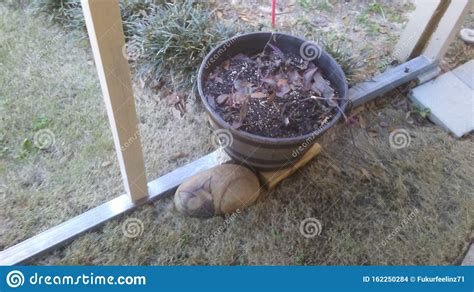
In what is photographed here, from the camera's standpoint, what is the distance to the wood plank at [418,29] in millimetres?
2338

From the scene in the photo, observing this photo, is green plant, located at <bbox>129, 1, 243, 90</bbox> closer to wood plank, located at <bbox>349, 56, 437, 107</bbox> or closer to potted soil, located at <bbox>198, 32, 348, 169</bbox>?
potted soil, located at <bbox>198, 32, 348, 169</bbox>

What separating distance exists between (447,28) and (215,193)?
164cm

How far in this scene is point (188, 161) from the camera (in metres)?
2.15

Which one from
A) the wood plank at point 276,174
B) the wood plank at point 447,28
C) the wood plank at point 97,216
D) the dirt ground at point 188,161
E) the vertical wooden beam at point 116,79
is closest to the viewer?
the vertical wooden beam at point 116,79

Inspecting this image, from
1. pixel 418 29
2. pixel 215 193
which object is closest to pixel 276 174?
pixel 215 193

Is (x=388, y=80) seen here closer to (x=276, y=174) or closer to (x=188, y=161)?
(x=276, y=174)

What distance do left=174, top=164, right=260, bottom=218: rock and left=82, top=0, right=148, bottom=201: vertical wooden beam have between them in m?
0.22

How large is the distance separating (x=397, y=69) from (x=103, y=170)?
177 cm


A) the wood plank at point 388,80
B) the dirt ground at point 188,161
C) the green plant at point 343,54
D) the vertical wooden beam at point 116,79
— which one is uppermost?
the vertical wooden beam at point 116,79

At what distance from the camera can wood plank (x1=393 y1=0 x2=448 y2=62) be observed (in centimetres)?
234

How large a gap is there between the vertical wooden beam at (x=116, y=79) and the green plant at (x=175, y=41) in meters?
0.76

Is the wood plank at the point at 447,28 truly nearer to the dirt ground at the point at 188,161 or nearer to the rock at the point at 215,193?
the dirt ground at the point at 188,161

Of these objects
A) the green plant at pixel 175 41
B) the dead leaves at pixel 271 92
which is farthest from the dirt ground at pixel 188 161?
the dead leaves at pixel 271 92

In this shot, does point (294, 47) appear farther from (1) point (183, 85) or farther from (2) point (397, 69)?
(2) point (397, 69)
